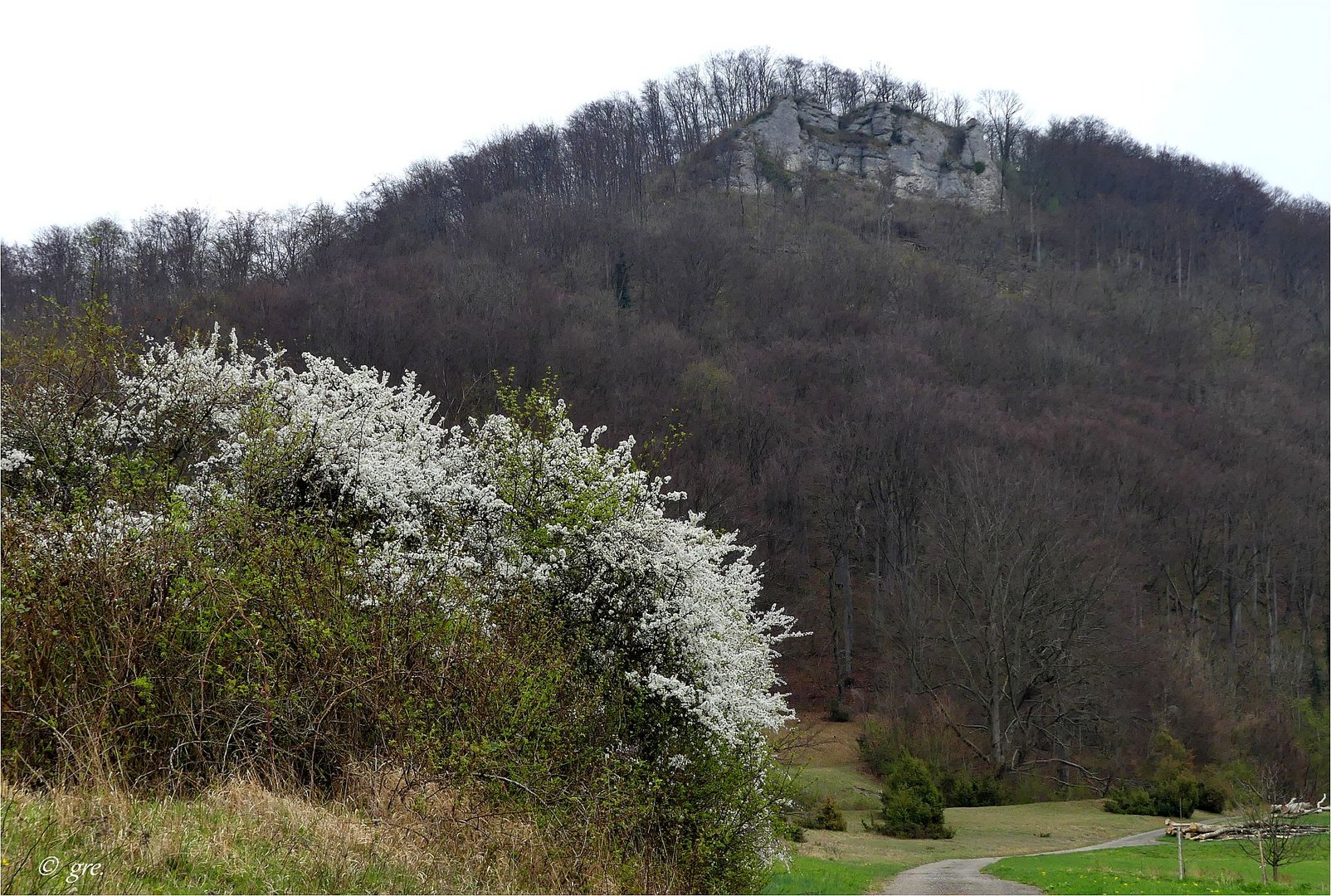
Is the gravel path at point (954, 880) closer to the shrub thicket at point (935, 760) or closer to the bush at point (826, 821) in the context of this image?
the bush at point (826, 821)

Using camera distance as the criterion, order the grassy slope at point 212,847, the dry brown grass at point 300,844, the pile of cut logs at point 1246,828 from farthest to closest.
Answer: the pile of cut logs at point 1246,828
the dry brown grass at point 300,844
the grassy slope at point 212,847

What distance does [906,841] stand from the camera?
25875mm

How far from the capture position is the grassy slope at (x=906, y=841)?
1859cm

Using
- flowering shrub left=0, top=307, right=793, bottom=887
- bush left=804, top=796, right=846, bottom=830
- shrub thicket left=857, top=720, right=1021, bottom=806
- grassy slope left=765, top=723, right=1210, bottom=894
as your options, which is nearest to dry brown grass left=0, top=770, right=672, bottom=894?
Answer: flowering shrub left=0, top=307, right=793, bottom=887

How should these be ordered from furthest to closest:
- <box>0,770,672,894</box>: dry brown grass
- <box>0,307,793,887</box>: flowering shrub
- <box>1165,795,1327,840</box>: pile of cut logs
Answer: <box>1165,795,1327,840</box>: pile of cut logs → <box>0,307,793,887</box>: flowering shrub → <box>0,770,672,894</box>: dry brown grass

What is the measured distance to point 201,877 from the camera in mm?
5418

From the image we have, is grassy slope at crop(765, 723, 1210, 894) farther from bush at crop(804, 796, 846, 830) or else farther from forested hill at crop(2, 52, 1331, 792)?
forested hill at crop(2, 52, 1331, 792)

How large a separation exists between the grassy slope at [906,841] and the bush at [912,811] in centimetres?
49

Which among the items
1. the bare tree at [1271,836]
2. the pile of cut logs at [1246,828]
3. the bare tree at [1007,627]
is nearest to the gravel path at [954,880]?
the pile of cut logs at [1246,828]

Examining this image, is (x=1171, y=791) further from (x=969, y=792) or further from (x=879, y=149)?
(x=879, y=149)

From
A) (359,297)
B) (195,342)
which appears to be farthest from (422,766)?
(359,297)

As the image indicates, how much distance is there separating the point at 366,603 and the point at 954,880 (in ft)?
45.1

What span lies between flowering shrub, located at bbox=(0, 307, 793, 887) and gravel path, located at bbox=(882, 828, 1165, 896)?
515 cm

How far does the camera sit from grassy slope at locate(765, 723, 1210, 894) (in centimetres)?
1859
